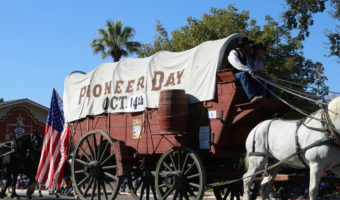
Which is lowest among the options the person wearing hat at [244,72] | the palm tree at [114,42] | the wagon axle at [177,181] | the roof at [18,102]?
the wagon axle at [177,181]

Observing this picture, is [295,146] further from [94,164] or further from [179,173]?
[94,164]

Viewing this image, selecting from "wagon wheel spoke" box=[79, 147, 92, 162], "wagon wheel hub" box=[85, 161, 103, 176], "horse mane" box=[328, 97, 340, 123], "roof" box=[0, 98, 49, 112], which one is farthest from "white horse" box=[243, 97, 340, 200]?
"roof" box=[0, 98, 49, 112]

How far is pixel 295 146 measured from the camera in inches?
321

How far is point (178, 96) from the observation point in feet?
31.4

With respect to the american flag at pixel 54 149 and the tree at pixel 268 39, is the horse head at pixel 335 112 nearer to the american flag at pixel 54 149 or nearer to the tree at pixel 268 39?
the american flag at pixel 54 149

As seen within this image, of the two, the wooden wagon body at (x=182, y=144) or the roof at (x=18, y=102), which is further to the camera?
the roof at (x=18, y=102)

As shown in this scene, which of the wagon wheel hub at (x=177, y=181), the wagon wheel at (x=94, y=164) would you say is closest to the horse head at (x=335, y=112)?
the wagon wheel hub at (x=177, y=181)

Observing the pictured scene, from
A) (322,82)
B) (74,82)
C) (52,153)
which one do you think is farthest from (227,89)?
(322,82)

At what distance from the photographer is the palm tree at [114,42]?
35.9m

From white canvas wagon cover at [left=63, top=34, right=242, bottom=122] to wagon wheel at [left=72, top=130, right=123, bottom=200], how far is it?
0.76 meters

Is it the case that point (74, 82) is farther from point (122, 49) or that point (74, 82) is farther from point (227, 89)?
point (122, 49)

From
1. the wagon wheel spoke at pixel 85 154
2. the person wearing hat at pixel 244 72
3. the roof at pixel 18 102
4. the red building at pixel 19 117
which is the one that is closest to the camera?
the person wearing hat at pixel 244 72

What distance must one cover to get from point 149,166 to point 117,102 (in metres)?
1.70

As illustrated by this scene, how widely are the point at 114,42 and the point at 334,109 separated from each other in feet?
95.8
